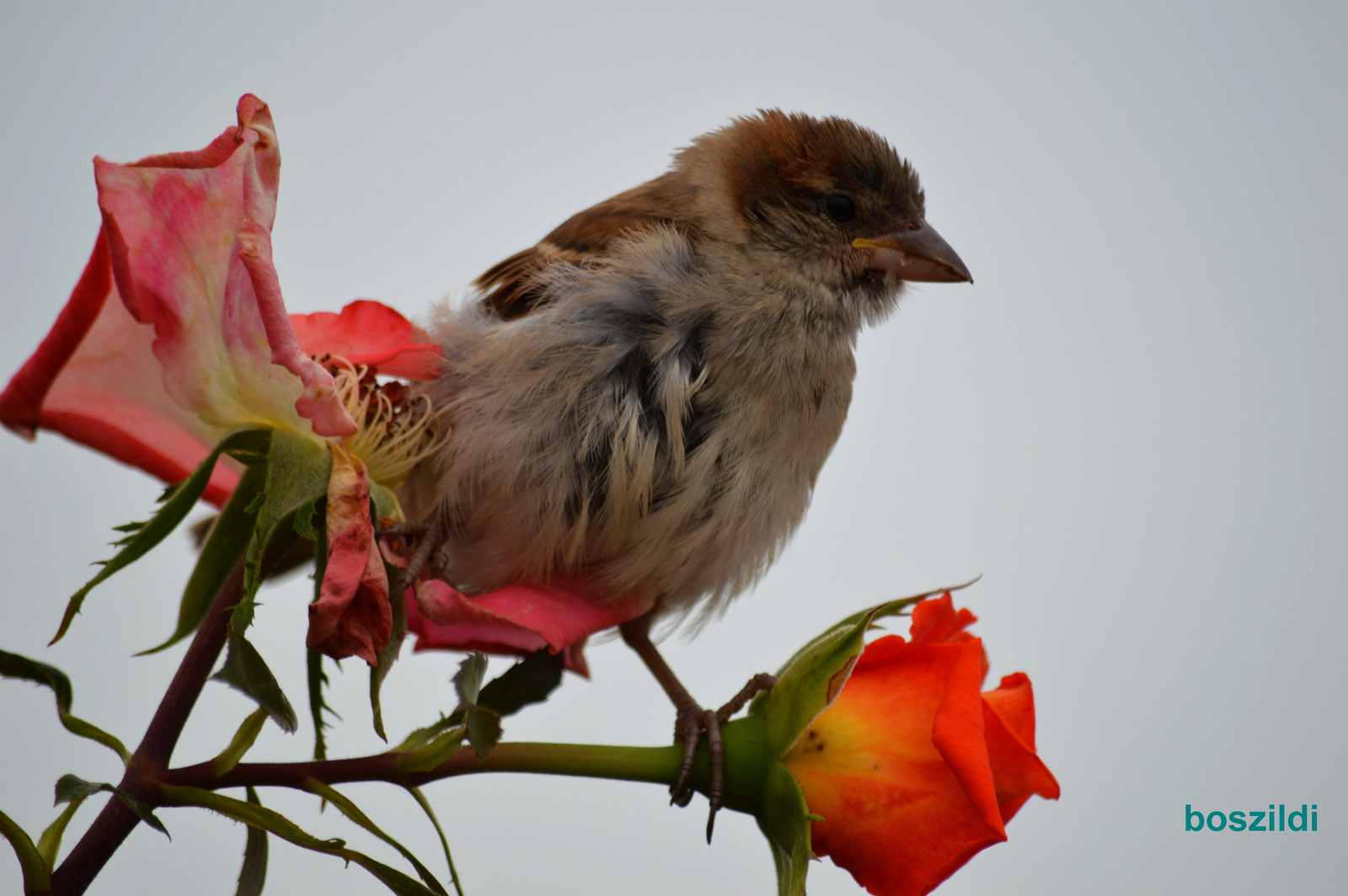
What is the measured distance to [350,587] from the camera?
26.8 inches

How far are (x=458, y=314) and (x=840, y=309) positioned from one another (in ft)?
1.64

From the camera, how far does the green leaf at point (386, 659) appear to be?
0.74 metres

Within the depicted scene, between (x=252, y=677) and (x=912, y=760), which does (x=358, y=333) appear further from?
(x=912, y=760)

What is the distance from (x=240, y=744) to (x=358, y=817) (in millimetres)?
120

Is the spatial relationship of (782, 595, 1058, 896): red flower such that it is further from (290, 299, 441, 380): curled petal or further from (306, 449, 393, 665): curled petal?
(290, 299, 441, 380): curled petal

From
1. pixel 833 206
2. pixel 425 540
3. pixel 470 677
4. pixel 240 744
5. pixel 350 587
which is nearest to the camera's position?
pixel 350 587

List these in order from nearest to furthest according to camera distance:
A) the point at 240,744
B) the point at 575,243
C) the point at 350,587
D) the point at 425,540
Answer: the point at 350,587
the point at 240,744
the point at 425,540
the point at 575,243

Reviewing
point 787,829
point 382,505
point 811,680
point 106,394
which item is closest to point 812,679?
point 811,680

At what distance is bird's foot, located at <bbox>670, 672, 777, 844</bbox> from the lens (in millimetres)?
800

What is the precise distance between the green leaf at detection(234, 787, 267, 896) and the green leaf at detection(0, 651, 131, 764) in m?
0.14

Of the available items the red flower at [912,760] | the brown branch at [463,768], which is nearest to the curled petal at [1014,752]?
the red flower at [912,760]

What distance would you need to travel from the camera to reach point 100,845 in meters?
0.75

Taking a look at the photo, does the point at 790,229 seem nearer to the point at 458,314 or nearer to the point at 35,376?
the point at 458,314

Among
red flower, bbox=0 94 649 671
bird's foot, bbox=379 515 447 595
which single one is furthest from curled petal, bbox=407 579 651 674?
bird's foot, bbox=379 515 447 595
